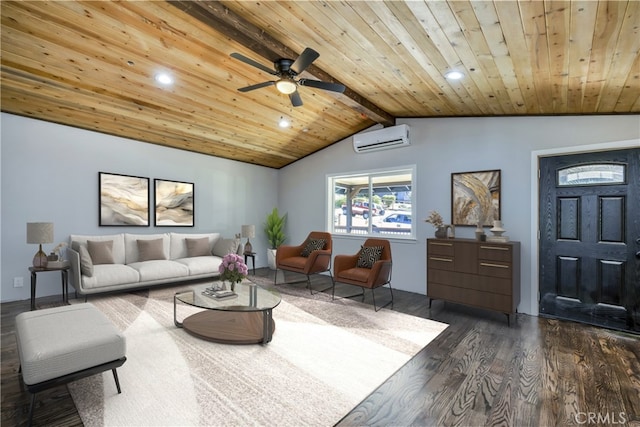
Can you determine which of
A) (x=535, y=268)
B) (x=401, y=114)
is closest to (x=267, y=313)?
(x=535, y=268)

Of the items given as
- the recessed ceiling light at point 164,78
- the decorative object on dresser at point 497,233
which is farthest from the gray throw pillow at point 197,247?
the decorative object on dresser at point 497,233

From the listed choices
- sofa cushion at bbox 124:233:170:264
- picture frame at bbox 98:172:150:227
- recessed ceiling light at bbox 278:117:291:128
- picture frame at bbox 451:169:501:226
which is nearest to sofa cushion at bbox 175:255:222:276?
sofa cushion at bbox 124:233:170:264

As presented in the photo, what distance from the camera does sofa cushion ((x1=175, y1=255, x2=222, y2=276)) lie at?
529 centimetres

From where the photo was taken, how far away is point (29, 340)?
1.94m

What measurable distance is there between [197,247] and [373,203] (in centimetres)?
349

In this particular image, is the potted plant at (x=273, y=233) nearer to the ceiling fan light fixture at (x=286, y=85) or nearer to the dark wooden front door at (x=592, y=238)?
the ceiling fan light fixture at (x=286, y=85)

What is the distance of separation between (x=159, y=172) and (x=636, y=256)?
702 cm

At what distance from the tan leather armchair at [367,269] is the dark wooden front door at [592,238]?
79.1 inches

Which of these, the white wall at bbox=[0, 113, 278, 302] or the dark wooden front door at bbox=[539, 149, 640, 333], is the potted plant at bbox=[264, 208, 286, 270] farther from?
the dark wooden front door at bbox=[539, 149, 640, 333]

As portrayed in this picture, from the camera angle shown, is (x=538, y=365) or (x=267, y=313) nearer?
(x=538, y=365)

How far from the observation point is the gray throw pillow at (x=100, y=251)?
458 centimetres

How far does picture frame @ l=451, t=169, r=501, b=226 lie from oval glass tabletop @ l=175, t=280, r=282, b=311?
10.0 feet

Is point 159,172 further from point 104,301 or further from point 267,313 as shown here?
point 267,313

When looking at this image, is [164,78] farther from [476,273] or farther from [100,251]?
[476,273]
